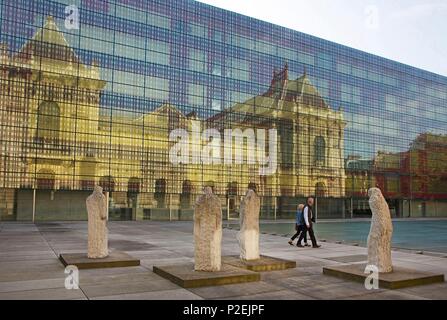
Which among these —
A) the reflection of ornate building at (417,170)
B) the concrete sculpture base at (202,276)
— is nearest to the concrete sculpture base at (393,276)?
the concrete sculpture base at (202,276)

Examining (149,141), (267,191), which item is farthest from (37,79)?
(267,191)

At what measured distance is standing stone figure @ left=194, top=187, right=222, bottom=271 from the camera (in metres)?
9.59

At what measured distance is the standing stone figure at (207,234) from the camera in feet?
31.4

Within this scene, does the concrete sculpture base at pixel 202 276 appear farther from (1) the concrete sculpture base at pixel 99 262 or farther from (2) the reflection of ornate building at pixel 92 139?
(2) the reflection of ornate building at pixel 92 139

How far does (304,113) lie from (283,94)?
4422mm

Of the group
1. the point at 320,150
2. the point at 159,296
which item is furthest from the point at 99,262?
the point at 320,150

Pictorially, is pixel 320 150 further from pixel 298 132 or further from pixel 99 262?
pixel 99 262

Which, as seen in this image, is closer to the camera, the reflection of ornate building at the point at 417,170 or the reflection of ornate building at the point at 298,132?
the reflection of ornate building at the point at 298,132

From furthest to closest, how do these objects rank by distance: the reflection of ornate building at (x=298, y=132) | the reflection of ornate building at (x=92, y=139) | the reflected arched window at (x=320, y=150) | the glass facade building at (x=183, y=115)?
the reflected arched window at (x=320, y=150)
the reflection of ornate building at (x=298, y=132)
the glass facade building at (x=183, y=115)
the reflection of ornate building at (x=92, y=139)

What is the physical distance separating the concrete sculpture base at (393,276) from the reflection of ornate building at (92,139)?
119 feet

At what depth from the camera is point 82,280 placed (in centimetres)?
909

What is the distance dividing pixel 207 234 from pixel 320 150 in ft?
168

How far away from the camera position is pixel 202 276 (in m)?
8.84
